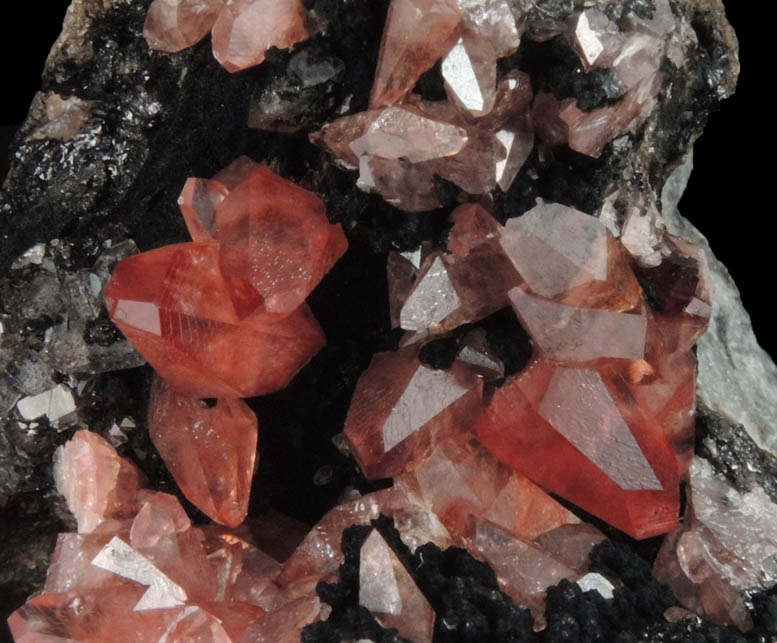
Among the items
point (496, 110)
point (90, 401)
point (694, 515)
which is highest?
point (496, 110)

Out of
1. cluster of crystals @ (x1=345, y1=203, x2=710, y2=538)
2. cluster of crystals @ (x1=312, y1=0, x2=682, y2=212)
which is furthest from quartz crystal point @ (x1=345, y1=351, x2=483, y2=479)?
cluster of crystals @ (x1=312, y1=0, x2=682, y2=212)

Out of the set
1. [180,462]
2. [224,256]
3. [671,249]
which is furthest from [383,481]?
[671,249]

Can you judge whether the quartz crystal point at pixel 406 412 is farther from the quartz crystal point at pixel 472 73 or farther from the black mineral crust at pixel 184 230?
the quartz crystal point at pixel 472 73

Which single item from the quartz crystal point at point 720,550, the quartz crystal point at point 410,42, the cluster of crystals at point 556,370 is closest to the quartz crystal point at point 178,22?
the quartz crystal point at point 410,42

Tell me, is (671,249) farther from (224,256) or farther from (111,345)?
(111,345)

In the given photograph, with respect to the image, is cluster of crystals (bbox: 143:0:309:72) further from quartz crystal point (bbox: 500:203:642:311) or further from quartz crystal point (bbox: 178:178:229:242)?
quartz crystal point (bbox: 500:203:642:311)
